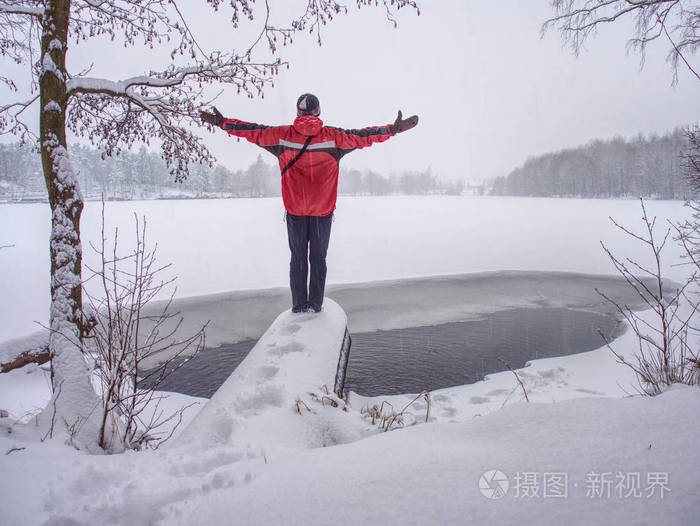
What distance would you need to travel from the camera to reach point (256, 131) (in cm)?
345

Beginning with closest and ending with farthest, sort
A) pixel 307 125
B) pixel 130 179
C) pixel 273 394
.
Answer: pixel 273 394
pixel 307 125
pixel 130 179

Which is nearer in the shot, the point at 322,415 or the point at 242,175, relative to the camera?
the point at 322,415

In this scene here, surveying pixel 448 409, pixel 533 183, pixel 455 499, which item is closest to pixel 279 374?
pixel 455 499

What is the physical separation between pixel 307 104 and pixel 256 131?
22.8 inches

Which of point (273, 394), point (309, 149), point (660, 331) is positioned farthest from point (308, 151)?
point (660, 331)

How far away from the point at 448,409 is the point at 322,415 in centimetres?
218

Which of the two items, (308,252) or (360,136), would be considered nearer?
(360,136)

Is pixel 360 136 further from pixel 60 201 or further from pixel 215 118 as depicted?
pixel 60 201

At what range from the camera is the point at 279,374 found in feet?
8.04

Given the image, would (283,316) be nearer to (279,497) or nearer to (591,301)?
(279,497)

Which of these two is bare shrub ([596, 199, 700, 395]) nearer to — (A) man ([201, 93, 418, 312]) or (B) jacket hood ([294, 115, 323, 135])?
(A) man ([201, 93, 418, 312])

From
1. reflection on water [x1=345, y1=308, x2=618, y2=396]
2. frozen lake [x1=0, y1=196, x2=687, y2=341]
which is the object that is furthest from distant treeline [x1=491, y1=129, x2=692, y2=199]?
reflection on water [x1=345, y1=308, x2=618, y2=396]

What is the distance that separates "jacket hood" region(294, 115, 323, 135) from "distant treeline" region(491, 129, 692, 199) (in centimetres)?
5020

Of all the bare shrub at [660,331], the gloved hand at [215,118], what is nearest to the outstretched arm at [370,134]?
the gloved hand at [215,118]
